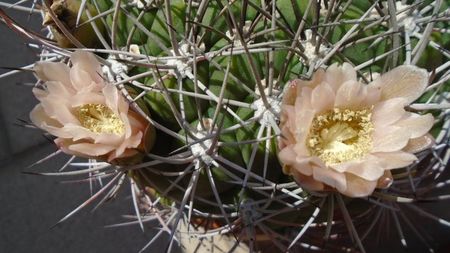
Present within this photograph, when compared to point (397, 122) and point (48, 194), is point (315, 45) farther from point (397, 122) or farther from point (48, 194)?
point (48, 194)

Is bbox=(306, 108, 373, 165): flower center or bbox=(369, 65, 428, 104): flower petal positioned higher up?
bbox=(369, 65, 428, 104): flower petal

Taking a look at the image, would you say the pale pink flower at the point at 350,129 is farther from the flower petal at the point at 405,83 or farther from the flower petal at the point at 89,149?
the flower petal at the point at 89,149

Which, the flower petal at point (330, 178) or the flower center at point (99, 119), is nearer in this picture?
the flower petal at point (330, 178)

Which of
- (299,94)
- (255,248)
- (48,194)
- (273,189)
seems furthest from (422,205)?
(48,194)

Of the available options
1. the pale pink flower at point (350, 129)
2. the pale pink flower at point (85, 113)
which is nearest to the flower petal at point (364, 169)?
the pale pink flower at point (350, 129)

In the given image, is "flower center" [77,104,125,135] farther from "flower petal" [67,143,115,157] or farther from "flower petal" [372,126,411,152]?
"flower petal" [372,126,411,152]

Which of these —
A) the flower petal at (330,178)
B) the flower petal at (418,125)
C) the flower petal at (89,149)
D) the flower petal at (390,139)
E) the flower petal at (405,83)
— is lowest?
the flower petal at (89,149)

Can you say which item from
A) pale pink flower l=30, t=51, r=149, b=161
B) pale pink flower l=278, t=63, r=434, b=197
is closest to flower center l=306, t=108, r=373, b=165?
pale pink flower l=278, t=63, r=434, b=197

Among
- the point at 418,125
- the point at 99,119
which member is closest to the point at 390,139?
the point at 418,125

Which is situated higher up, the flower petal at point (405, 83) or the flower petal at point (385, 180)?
the flower petal at point (405, 83)
